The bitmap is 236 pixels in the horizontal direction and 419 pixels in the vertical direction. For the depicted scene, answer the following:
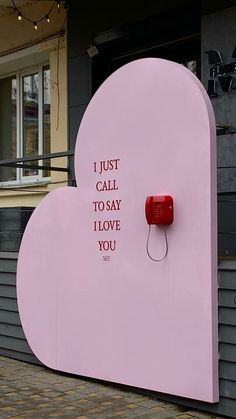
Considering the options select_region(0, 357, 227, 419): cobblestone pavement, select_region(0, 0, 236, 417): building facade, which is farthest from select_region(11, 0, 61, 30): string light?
select_region(0, 357, 227, 419): cobblestone pavement

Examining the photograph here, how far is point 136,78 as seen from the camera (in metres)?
5.53

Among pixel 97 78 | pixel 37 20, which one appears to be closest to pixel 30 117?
pixel 37 20

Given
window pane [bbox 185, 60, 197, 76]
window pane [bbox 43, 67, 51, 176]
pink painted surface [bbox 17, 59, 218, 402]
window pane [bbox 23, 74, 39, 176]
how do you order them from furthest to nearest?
window pane [bbox 23, 74, 39, 176] → window pane [bbox 43, 67, 51, 176] → window pane [bbox 185, 60, 197, 76] → pink painted surface [bbox 17, 59, 218, 402]

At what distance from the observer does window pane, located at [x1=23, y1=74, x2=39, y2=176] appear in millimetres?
10062

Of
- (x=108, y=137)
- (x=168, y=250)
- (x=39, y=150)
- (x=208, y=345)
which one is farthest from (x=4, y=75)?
(x=208, y=345)

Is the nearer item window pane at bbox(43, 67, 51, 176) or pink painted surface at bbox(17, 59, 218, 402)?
pink painted surface at bbox(17, 59, 218, 402)

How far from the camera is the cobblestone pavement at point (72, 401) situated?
504 centimetres

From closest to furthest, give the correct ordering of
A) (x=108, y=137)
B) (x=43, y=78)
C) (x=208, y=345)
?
1. (x=208, y=345)
2. (x=108, y=137)
3. (x=43, y=78)

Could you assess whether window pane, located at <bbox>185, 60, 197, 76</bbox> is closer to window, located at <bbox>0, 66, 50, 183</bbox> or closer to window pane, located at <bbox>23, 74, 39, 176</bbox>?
window, located at <bbox>0, 66, 50, 183</bbox>

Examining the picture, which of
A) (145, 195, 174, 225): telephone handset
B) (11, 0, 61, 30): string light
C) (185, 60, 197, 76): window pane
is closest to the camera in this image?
(145, 195, 174, 225): telephone handset

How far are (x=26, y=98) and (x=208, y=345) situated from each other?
6.48 m

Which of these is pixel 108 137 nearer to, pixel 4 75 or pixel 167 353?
pixel 167 353

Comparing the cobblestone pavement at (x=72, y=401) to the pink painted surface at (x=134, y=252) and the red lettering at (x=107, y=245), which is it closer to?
the pink painted surface at (x=134, y=252)

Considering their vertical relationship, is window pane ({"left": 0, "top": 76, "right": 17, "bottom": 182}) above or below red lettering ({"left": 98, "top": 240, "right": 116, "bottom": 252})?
above
